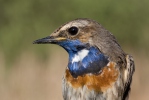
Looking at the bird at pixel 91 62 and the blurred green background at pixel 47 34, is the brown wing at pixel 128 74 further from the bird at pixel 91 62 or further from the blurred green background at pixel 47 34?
the blurred green background at pixel 47 34

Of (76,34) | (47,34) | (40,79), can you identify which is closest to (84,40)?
(76,34)

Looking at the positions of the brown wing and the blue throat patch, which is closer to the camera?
the blue throat patch

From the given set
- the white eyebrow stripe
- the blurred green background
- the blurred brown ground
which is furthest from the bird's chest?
the blurred green background

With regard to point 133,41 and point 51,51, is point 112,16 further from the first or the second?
point 51,51

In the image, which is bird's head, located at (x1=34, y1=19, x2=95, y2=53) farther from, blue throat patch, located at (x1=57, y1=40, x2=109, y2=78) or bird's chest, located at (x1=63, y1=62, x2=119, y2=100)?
bird's chest, located at (x1=63, y1=62, x2=119, y2=100)

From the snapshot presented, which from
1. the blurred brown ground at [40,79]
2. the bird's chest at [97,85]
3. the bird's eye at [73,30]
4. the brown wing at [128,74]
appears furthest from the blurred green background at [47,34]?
the bird's eye at [73,30]

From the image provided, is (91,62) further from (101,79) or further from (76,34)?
(76,34)
